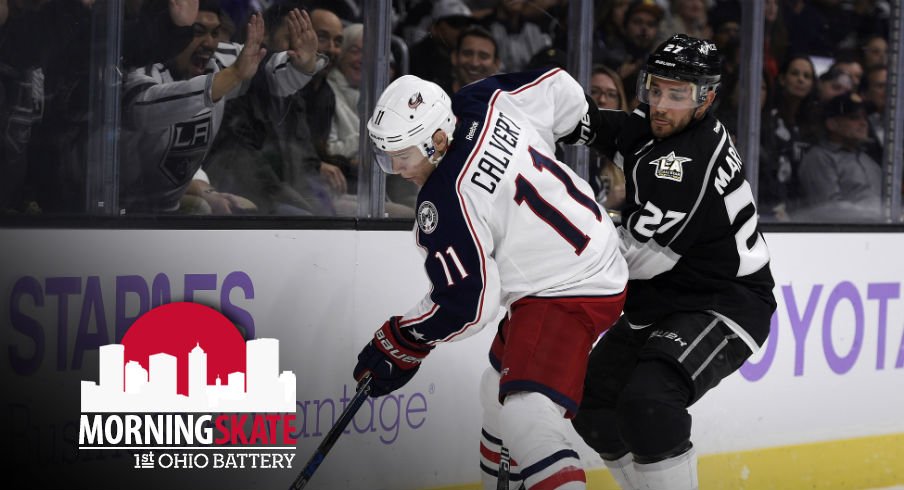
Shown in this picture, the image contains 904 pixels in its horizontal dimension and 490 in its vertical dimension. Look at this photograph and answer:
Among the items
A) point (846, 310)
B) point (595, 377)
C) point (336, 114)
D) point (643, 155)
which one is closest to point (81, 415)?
point (336, 114)

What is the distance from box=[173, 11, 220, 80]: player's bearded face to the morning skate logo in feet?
1.89

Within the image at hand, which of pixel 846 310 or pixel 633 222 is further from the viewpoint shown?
pixel 846 310

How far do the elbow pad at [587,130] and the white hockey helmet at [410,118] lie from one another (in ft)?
1.54

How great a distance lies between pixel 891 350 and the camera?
3898 millimetres

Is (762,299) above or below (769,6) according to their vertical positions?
below

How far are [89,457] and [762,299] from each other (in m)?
1.61

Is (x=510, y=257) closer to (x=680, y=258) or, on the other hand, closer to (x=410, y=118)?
(x=410, y=118)

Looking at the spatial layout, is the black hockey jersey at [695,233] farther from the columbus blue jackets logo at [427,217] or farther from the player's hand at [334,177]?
the player's hand at [334,177]

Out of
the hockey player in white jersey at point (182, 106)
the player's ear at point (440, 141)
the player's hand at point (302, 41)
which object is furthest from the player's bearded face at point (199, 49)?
the player's ear at point (440, 141)

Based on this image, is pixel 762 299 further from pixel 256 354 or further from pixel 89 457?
pixel 89 457

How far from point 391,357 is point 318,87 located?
89 cm

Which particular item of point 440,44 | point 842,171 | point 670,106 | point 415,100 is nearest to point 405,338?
point 415,100

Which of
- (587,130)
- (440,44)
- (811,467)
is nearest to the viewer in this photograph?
(587,130)

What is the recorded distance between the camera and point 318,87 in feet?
10.1
